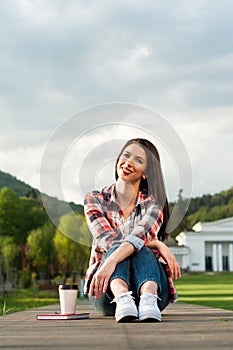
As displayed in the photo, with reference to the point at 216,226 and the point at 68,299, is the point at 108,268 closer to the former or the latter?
the point at 68,299

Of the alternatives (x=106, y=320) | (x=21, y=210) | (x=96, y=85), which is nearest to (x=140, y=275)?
(x=106, y=320)

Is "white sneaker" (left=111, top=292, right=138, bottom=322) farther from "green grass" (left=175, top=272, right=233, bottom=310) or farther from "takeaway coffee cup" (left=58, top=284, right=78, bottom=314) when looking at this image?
"green grass" (left=175, top=272, right=233, bottom=310)

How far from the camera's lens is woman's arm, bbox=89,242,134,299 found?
11.3 ft

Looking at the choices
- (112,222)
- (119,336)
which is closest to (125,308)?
(119,336)

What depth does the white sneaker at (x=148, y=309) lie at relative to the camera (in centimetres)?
321

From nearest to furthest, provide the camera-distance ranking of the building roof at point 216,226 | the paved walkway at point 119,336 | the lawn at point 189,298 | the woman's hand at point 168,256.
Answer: the paved walkway at point 119,336
the woman's hand at point 168,256
the lawn at point 189,298
the building roof at point 216,226

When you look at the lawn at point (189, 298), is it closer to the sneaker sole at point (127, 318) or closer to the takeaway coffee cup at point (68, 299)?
the takeaway coffee cup at point (68, 299)

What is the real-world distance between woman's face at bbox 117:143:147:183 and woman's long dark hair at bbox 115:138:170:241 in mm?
34

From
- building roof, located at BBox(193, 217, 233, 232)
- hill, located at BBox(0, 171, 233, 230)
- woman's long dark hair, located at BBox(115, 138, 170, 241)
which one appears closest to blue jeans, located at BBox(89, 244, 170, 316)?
woman's long dark hair, located at BBox(115, 138, 170, 241)

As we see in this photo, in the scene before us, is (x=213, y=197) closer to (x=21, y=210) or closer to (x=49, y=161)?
(x=21, y=210)

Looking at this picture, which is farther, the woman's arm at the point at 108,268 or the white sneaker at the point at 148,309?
the woman's arm at the point at 108,268

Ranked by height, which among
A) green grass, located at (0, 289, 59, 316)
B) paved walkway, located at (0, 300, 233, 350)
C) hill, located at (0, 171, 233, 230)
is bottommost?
green grass, located at (0, 289, 59, 316)

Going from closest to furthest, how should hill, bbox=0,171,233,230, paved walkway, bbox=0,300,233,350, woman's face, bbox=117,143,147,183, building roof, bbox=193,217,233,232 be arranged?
paved walkway, bbox=0,300,233,350
woman's face, bbox=117,143,147,183
building roof, bbox=193,217,233,232
hill, bbox=0,171,233,230

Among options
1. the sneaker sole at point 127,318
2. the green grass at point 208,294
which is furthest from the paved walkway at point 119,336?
the green grass at point 208,294
